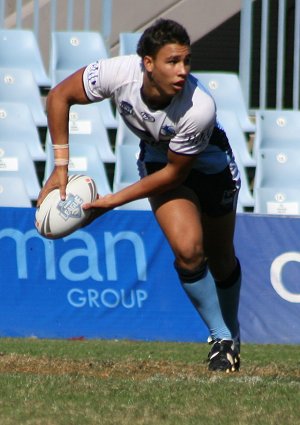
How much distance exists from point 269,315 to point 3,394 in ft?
20.0

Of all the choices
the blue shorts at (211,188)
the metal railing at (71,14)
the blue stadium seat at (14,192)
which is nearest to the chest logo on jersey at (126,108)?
the blue shorts at (211,188)

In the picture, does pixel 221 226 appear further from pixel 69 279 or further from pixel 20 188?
pixel 20 188

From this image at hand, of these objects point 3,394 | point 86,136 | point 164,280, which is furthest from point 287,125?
point 3,394

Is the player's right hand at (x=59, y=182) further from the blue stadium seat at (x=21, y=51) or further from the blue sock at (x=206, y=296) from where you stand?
the blue stadium seat at (x=21, y=51)

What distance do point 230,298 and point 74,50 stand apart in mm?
7314

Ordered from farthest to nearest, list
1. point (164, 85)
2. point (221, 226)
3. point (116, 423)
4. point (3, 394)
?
point (221, 226)
point (164, 85)
point (3, 394)
point (116, 423)

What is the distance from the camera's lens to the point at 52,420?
4.68 metres

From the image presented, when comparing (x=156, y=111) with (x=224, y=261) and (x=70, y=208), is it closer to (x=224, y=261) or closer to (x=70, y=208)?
(x=70, y=208)

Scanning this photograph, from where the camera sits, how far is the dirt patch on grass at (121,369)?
6525 mm

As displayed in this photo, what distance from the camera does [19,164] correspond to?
12.5 m

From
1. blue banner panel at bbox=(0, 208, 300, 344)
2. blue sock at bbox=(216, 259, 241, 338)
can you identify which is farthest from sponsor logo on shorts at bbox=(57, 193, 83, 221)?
blue banner panel at bbox=(0, 208, 300, 344)

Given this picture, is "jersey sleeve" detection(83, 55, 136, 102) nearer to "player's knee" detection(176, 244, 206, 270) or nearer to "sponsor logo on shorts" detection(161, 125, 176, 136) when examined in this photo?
"sponsor logo on shorts" detection(161, 125, 176, 136)

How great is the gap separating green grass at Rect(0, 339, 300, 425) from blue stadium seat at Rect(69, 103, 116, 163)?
5.70 meters

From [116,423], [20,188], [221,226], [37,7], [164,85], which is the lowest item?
[20,188]
